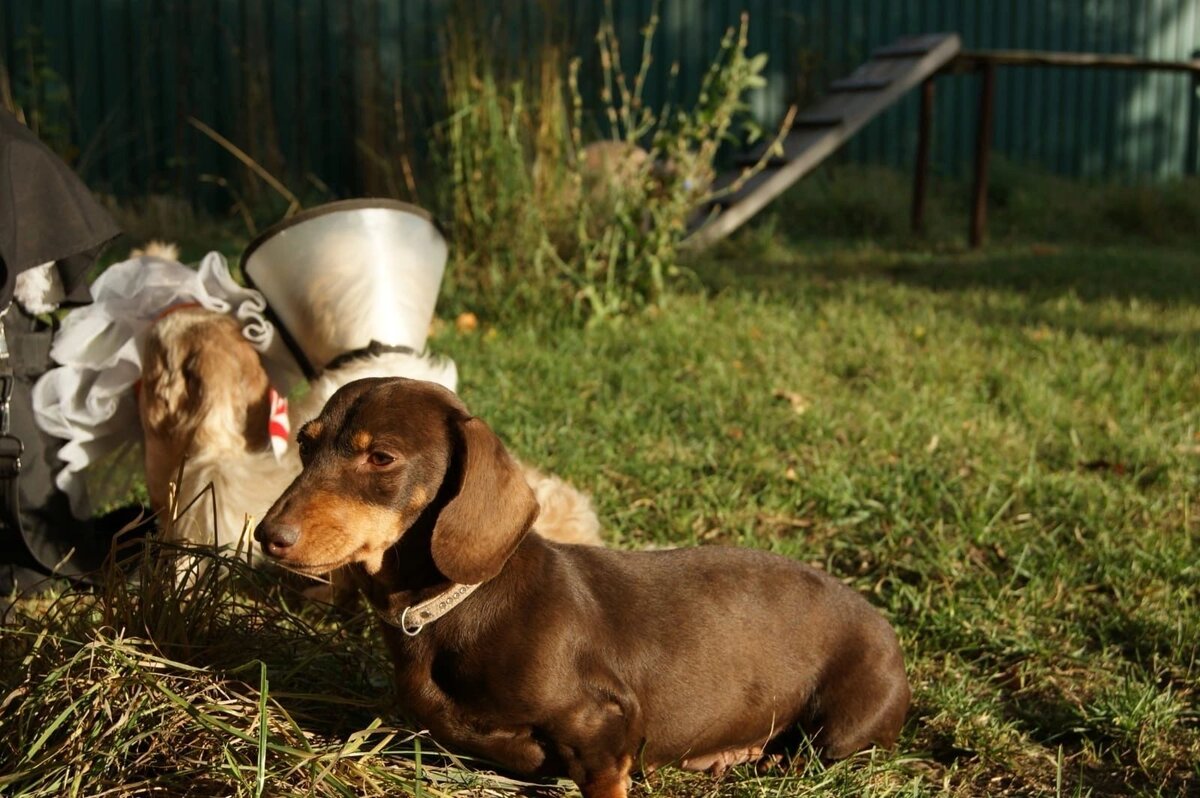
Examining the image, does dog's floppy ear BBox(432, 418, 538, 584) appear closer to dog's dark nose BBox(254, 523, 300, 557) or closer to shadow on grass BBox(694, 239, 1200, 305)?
dog's dark nose BBox(254, 523, 300, 557)

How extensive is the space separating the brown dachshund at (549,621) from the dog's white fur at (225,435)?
1.06 metres

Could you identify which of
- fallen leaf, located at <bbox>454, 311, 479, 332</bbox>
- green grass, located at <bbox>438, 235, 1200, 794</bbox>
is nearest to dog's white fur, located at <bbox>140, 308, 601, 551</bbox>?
green grass, located at <bbox>438, 235, 1200, 794</bbox>

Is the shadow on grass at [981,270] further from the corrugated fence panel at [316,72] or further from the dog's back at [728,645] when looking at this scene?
the dog's back at [728,645]

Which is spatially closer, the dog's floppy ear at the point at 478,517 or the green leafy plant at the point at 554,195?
the dog's floppy ear at the point at 478,517

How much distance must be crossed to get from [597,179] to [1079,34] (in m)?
10.1

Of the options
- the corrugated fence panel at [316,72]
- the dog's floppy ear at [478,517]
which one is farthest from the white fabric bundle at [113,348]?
the corrugated fence panel at [316,72]

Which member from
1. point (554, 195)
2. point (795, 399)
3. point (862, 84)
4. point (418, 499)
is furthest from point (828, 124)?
point (418, 499)

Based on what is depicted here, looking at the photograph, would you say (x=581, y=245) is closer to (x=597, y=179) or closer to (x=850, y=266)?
(x=597, y=179)

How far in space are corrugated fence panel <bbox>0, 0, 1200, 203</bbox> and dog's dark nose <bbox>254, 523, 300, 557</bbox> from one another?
639cm

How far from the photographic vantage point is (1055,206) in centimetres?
1221

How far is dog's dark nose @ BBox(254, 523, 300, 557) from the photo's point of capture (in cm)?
227

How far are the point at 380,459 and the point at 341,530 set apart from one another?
164mm

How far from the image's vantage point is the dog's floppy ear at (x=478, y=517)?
7.88 feet

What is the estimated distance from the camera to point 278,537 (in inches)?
89.4
